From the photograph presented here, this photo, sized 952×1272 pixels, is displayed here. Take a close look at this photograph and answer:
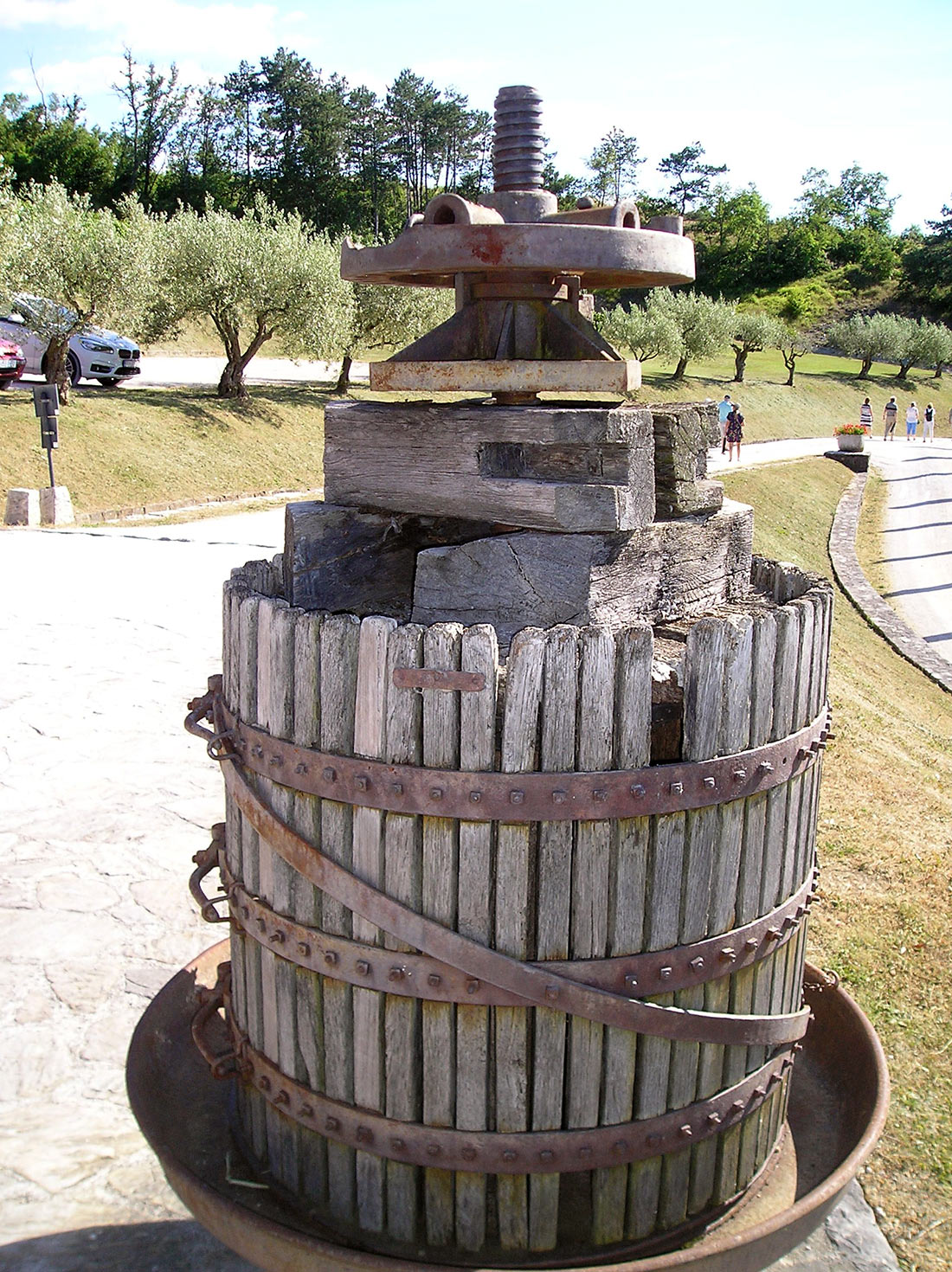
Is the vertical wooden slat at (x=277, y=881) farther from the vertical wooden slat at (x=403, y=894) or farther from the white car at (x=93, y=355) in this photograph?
the white car at (x=93, y=355)

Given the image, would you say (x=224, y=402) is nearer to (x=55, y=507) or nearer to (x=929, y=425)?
(x=55, y=507)

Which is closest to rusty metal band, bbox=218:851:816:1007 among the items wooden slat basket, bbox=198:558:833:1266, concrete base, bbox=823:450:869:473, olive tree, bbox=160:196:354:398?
wooden slat basket, bbox=198:558:833:1266

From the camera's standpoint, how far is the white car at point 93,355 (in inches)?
1019

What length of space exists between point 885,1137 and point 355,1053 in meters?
2.69

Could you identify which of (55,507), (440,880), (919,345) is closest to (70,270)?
(55,507)

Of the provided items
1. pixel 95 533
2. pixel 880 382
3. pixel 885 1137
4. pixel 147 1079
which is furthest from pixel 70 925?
pixel 880 382

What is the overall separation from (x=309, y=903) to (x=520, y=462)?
1433mm

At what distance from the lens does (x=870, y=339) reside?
194 feet

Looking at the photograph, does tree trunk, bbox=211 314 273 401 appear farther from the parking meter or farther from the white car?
the parking meter

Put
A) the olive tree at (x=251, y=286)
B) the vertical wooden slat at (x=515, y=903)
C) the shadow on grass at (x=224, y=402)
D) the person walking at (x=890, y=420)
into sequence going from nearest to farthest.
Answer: the vertical wooden slat at (x=515, y=903) → the shadow on grass at (x=224, y=402) → the olive tree at (x=251, y=286) → the person walking at (x=890, y=420)

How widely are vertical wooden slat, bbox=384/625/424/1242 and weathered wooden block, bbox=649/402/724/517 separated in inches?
52.7

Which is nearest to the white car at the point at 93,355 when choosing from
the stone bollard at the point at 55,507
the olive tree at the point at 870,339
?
the stone bollard at the point at 55,507

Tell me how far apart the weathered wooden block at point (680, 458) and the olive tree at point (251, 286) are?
2721cm

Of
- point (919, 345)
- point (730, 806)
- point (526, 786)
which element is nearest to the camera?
point (526, 786)
